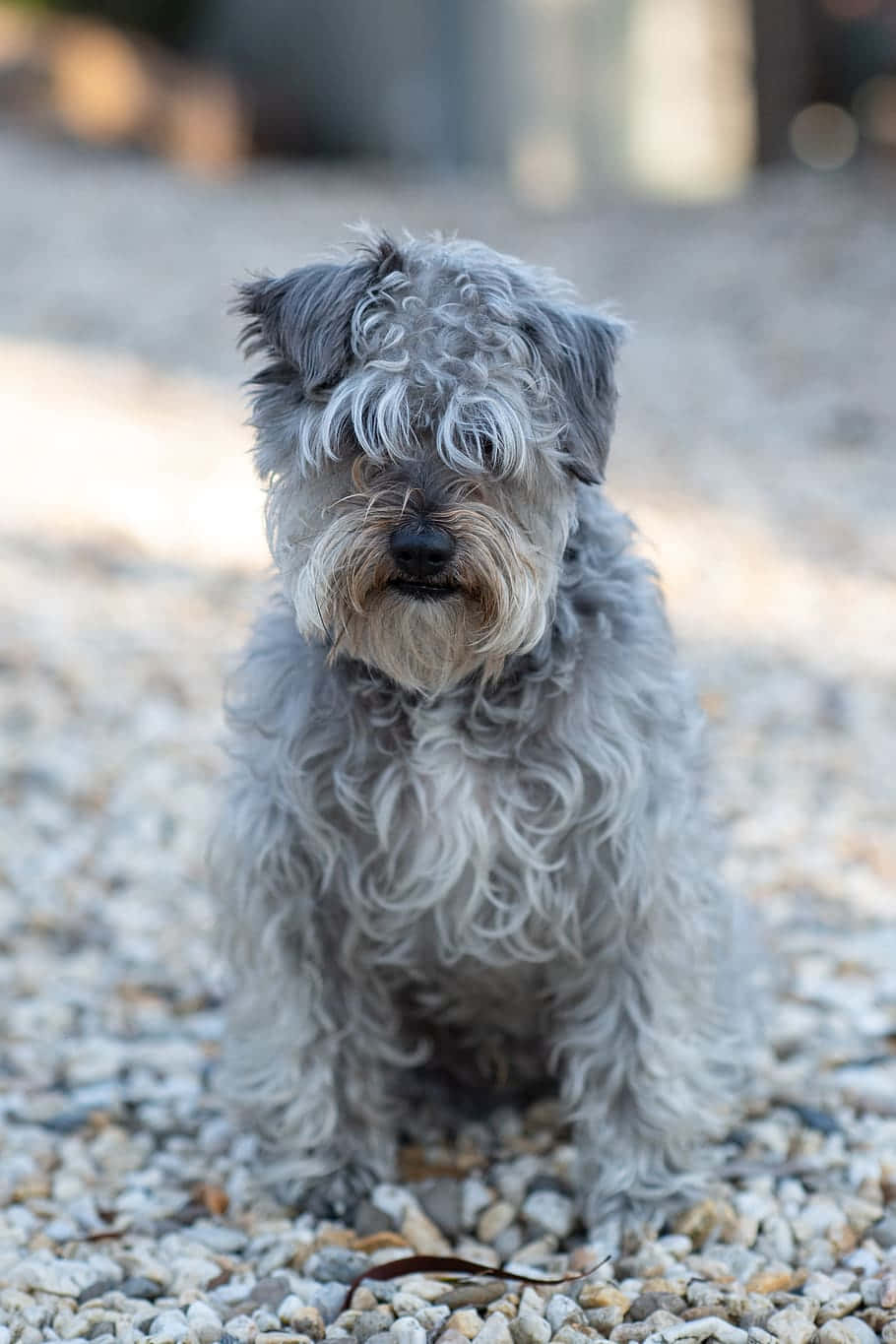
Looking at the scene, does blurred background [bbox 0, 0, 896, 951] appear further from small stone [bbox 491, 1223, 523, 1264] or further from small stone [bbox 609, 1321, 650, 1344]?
small stone [bbox 609, 1321, 650, 1344]

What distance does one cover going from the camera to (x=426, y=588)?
3.12 m

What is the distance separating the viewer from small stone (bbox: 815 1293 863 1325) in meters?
3.10

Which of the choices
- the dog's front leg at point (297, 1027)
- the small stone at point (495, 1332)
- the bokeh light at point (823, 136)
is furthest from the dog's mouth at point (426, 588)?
the bokeh light at point (823, 136)

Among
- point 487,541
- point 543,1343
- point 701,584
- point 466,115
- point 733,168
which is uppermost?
point 466,115

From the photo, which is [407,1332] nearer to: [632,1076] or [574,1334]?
[574,1334]

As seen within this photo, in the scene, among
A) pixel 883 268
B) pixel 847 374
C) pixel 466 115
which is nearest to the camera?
pixel 847 374

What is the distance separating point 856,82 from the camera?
55.1ft

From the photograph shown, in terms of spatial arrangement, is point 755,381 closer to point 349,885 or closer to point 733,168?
point 733,168

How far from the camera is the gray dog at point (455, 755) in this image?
3117 mm

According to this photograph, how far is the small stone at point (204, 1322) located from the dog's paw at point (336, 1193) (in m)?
0.56

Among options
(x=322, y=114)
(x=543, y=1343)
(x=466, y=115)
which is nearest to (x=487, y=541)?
(x=543, y=1343)

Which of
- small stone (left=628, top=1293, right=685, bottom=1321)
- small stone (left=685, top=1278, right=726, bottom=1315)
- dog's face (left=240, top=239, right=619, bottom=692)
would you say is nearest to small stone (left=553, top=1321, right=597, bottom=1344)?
small stone (left=628, top=1293, right=685, bottom=1321)

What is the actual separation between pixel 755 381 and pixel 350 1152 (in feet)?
31.2

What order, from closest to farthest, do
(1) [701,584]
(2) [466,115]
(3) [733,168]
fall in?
(1) [701,584] < (3) [733,168] < (2) [466,115]
